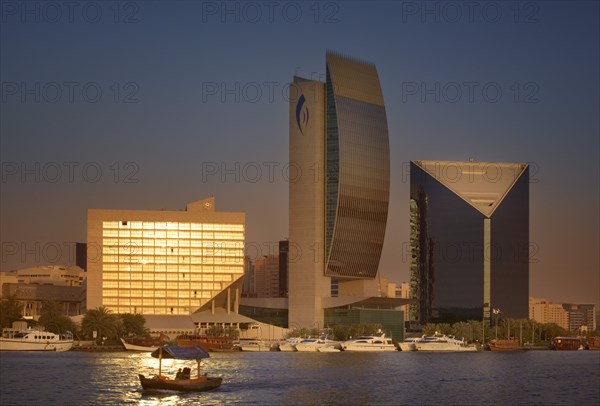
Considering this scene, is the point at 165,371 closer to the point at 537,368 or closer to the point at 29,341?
the point at 537,368

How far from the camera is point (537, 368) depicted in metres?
161

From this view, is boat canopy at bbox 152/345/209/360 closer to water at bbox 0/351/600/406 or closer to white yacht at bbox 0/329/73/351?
water at bbox 0/351/600/406

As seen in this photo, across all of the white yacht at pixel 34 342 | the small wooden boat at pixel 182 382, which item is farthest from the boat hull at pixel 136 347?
the small wooden boat at pixel 182 382

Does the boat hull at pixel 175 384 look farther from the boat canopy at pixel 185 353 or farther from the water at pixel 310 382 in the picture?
the boat canopy at pixel 185 353

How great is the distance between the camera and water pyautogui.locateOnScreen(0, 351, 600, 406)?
335ft

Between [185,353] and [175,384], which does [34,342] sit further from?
[175,384]

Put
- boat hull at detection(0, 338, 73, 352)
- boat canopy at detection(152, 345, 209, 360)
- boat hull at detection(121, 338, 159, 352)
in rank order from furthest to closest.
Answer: boat hull at detection(121, 338, 159, 352)
boat hull at detection(0, 338, 73, 352)
boat canopy at detection(152, 345, 209, 360)

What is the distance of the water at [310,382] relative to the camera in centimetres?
10219

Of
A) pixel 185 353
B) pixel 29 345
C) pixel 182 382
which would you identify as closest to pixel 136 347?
pixel 29 345

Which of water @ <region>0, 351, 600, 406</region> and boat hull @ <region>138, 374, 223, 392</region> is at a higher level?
boat hull @ <region>138, 374, 223, 392</region>

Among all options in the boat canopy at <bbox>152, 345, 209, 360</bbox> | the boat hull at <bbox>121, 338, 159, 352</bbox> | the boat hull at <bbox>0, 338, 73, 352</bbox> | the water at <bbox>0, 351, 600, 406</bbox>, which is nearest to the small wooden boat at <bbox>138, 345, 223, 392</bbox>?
the boat canopy at <bbox>152, 345, 209, 360</bbox>

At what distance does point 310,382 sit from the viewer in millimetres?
121125

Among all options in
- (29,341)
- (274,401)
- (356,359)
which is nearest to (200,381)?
(274,401)

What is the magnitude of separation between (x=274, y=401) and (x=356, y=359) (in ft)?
262
